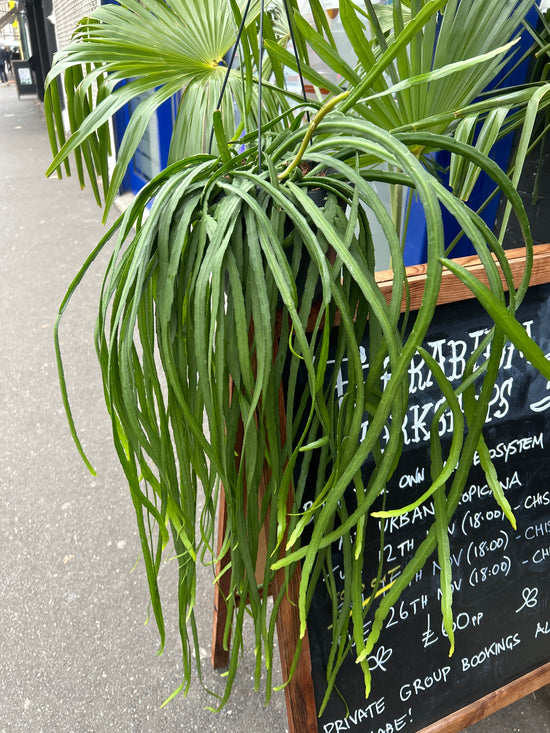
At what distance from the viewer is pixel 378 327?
632 millimetres

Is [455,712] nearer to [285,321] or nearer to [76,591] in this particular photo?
[285,321]

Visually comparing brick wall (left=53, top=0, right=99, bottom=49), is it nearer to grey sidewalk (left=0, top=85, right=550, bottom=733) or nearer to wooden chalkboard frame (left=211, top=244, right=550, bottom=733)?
grey sidewalk (left=0, top=85, right=550, bottom=733)

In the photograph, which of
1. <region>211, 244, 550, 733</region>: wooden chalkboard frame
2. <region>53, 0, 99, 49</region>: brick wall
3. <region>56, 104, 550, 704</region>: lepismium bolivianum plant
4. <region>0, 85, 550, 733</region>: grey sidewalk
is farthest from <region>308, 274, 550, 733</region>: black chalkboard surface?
<region>53, 0, 99, 49</region>: brick wall

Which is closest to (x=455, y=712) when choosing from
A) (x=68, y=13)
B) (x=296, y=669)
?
(x=296, y=669)

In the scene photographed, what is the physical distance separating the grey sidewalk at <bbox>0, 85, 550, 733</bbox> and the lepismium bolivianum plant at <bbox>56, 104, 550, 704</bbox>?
76 cm

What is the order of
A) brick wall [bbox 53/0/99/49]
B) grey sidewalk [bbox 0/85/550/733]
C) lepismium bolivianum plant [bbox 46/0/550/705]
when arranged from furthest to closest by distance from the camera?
brick wall [bbox 53/0/99/49] < grey sidewalk [bbox 0/85/550/733] < lepismium bolivianum plant [bbox 46/0/550/705]

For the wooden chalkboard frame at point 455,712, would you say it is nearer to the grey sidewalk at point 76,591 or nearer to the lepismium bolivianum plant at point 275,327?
the lepismium bolivianum plant at point 275,327

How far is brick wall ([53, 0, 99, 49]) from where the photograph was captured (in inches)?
190

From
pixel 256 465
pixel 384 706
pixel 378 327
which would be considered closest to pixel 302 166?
pixel 378 327

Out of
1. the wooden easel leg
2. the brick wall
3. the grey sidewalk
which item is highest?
the brick wall

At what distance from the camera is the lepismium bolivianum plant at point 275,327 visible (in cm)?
55

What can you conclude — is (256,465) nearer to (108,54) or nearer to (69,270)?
(108,54)

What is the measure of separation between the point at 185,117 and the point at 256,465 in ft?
2.46

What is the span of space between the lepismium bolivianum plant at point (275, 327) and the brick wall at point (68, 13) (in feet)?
15.7
